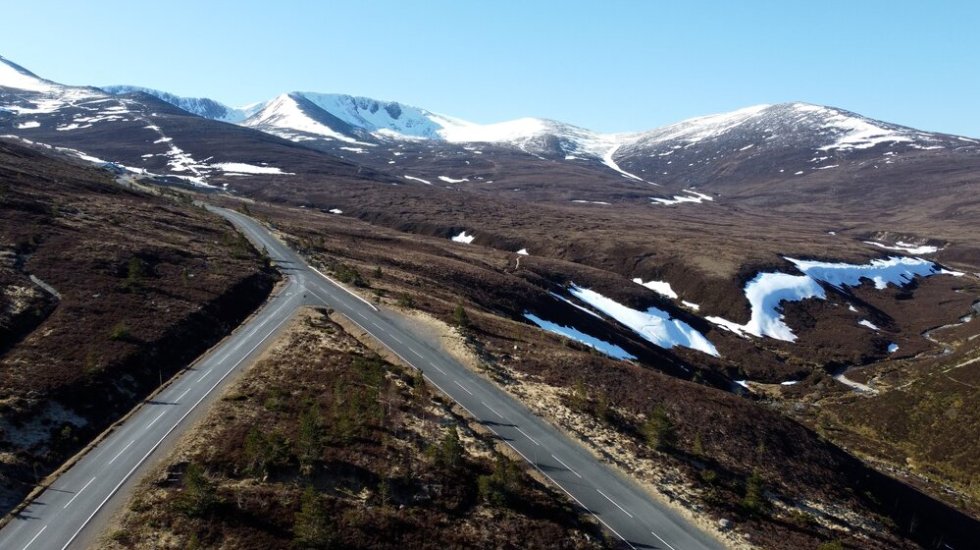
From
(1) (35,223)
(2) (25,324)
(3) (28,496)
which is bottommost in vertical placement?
(3) (28,496)

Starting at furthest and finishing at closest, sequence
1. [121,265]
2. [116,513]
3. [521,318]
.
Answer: [521,318], [121,265], [116,513]

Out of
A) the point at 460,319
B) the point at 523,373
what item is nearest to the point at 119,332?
the point at 460,319

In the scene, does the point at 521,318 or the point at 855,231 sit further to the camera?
the point at 855,231

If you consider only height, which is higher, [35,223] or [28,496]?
[35,223]

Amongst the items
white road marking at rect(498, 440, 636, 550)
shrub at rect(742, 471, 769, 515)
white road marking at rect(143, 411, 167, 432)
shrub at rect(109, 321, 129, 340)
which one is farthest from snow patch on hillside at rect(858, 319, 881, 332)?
shrub at rect(109, 321, 129, 340)

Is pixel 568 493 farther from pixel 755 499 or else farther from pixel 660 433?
pixel 755 499

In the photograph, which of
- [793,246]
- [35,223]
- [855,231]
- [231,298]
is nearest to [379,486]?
[231,298]

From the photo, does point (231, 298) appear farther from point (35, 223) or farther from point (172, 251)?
point (35, 223)

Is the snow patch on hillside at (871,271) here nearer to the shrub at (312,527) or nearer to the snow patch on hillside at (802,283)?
the snow patch on hillside at (802,283)
